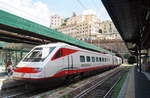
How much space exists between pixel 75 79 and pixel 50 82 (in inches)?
151

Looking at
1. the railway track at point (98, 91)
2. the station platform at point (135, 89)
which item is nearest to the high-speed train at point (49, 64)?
the railway track at point (98, 91)

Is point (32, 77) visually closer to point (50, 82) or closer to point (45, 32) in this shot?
point (50, 82)

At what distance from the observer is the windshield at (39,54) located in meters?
8.41

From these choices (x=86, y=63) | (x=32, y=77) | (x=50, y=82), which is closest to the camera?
(x=32, y=77)

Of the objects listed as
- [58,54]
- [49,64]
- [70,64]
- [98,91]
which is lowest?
[98,91]

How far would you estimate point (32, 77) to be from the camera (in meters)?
7.38

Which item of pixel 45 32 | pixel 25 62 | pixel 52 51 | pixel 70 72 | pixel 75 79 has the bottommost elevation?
pixel 75 79

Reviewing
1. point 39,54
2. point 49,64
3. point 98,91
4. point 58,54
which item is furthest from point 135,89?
point 39,54

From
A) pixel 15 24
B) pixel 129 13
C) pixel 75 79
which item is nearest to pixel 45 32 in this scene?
pixel 15 24

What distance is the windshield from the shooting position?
8.41 meters

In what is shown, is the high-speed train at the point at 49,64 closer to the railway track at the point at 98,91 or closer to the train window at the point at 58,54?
the train window at the point at 58,54

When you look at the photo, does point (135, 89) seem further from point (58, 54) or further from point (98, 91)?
point (58, 54)

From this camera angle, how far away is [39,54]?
28.8 ft

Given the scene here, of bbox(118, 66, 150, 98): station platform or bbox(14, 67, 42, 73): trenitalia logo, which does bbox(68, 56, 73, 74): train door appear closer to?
bbox(14, 67, 42, 73): trenitalia logo
